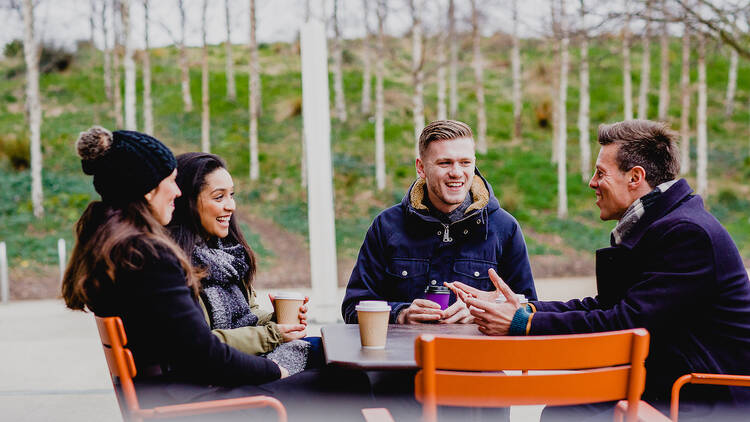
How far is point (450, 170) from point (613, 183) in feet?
2.41

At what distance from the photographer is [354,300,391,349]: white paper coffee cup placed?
2395 mm

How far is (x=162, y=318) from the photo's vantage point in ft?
6.97

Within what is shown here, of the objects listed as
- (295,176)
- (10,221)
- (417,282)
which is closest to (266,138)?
(295,176)

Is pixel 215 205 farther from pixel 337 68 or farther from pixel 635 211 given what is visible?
pixel 337 68

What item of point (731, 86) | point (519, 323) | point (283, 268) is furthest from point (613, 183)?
point (731, 86)

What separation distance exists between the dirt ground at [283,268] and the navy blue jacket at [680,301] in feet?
35.3

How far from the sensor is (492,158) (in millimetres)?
22281

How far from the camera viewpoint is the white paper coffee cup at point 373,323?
2.39 m

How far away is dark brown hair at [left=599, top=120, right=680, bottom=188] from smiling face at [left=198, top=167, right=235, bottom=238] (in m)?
1.51

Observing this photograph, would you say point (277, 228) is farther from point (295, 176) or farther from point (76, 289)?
point (76, 289)

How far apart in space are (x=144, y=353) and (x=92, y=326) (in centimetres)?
621

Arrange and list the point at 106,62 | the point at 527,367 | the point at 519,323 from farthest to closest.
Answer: the point at 106,62, the point at 519,323, the point at 527,367

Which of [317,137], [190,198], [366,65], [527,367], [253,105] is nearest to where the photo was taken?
[527,367]

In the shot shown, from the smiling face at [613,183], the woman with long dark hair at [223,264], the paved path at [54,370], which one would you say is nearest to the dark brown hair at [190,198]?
the woman with long dark hair at [223,264]
